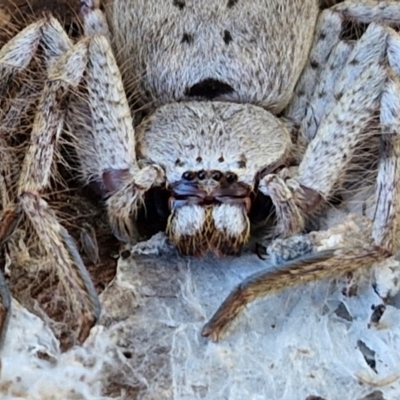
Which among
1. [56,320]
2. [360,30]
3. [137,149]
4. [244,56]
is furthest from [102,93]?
[360,30]

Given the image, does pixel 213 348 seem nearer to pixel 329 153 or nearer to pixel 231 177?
pixel 231 177

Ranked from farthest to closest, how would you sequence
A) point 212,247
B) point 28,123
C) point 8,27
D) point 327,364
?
point 8,27, point 28,123, point 212,247, point 327,364

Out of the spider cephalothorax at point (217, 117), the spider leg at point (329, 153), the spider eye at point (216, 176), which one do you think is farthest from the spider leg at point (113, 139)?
the spider leg at point (329, 153)

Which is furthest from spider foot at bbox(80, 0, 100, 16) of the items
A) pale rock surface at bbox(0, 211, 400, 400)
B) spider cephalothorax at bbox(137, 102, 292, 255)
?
pale rock surface at bbox(0, 211, 400, 400)

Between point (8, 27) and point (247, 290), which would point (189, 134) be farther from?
point (8, 27)

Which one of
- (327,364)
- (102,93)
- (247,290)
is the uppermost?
(102,93)

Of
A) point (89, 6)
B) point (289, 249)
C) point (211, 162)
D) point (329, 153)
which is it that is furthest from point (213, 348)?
point (89, 6)
